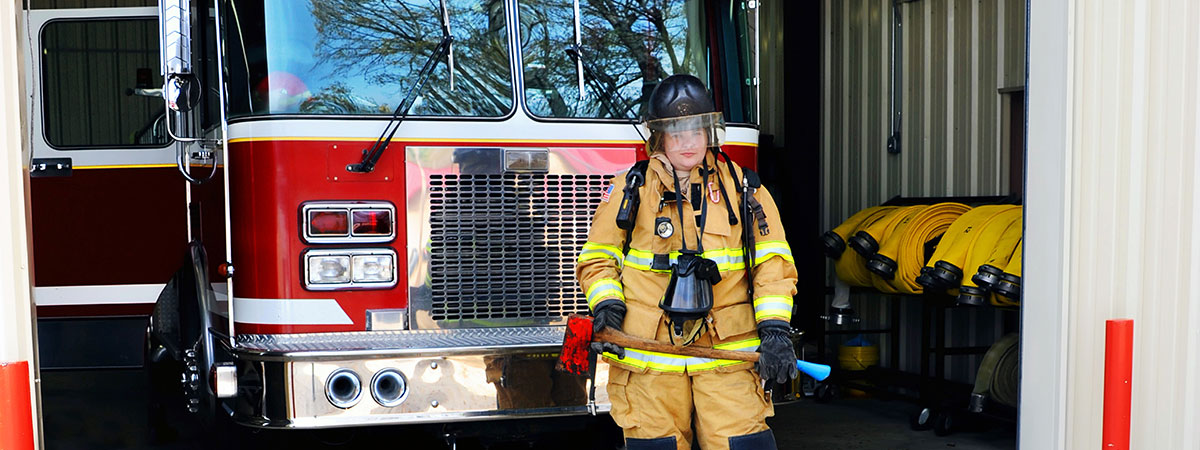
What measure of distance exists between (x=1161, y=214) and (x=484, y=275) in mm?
2588

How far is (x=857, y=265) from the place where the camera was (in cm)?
743

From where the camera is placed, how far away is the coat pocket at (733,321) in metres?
3.76

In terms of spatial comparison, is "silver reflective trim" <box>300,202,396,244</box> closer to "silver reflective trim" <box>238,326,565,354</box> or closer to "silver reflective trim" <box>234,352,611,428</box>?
"silver reflective trim" <box>238,326,565,354</box>

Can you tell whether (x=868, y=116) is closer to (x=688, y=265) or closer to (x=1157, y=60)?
(x=1157, y=60)

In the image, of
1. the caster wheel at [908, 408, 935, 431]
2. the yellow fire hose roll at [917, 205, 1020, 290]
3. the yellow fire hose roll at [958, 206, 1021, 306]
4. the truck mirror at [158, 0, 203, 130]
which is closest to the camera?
the truck mirror at [158, 0, 203, 130]

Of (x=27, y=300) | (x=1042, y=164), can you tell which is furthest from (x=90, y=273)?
(x=1042, y=164)

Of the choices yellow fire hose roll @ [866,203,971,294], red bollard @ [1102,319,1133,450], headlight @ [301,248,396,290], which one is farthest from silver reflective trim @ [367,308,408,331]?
yellow fire hose roll @ [866,203,971,294]

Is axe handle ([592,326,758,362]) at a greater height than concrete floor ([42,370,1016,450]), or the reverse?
axe handle ([592,326,758,362])

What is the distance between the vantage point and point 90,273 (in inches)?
301

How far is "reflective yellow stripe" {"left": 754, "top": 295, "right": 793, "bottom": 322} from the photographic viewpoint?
3.66 meters

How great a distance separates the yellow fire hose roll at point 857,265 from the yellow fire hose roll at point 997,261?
120 centimetres

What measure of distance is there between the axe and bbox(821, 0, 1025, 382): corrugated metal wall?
159 inches

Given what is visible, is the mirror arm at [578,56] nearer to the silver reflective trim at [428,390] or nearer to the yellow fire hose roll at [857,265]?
the silver reflective trim at [428,390]

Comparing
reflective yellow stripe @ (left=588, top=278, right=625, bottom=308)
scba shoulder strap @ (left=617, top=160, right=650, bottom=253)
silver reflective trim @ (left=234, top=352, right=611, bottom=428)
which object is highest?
scba shoulder strap @ (left=617, top=160, right=650, bottom=253)
